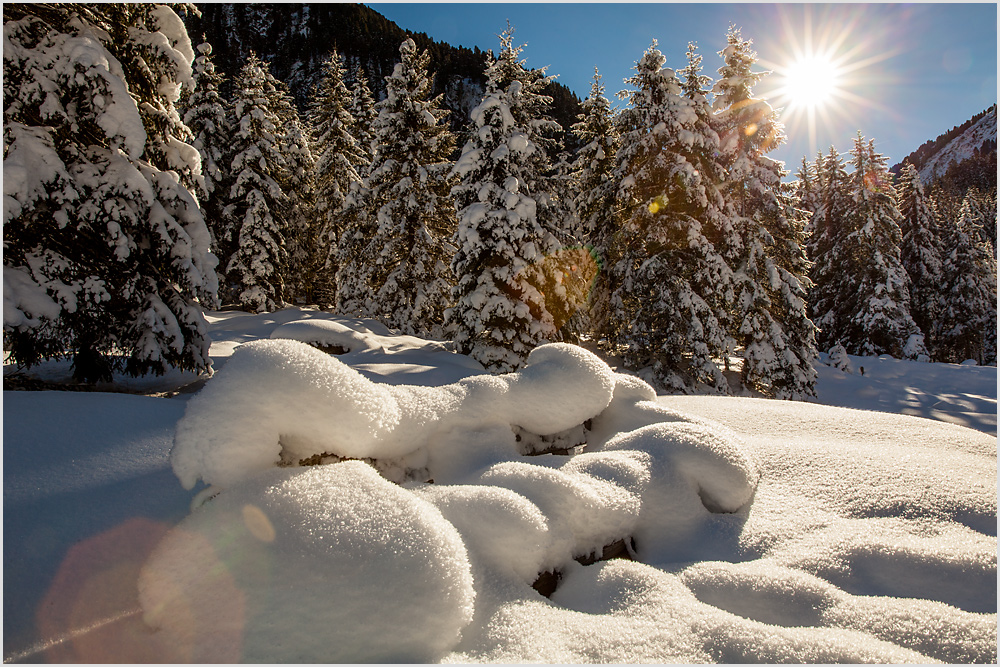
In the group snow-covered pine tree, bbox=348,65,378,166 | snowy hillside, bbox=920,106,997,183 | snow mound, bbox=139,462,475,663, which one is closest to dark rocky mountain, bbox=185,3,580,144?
snow-covered pine tree, bbox=348,65,378,166

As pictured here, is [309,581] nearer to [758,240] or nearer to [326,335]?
[326,335]

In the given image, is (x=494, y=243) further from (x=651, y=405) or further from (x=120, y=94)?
(x=651, y=405)

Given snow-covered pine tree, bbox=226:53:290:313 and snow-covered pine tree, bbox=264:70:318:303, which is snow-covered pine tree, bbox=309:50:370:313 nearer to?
snow-covered pine tree, bbox=264:70:318:303

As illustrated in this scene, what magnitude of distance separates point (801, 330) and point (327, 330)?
14.6 metres

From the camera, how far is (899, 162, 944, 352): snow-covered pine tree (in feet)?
88.2

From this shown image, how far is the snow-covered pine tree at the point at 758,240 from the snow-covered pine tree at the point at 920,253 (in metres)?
18.7

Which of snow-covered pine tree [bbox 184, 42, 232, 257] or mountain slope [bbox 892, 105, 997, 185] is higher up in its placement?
mountain slope [bbox 892, 105, 997, 185]

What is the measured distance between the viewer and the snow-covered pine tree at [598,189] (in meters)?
18.0

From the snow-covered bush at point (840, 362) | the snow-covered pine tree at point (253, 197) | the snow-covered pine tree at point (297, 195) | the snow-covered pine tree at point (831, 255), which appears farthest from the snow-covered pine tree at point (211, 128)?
the snow-covered pine tree at point (831, 255)

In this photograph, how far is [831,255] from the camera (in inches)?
990

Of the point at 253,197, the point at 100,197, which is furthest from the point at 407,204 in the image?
the point at 100,197

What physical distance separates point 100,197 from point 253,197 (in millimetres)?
15966

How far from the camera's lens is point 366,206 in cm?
1878

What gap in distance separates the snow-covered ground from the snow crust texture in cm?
1
